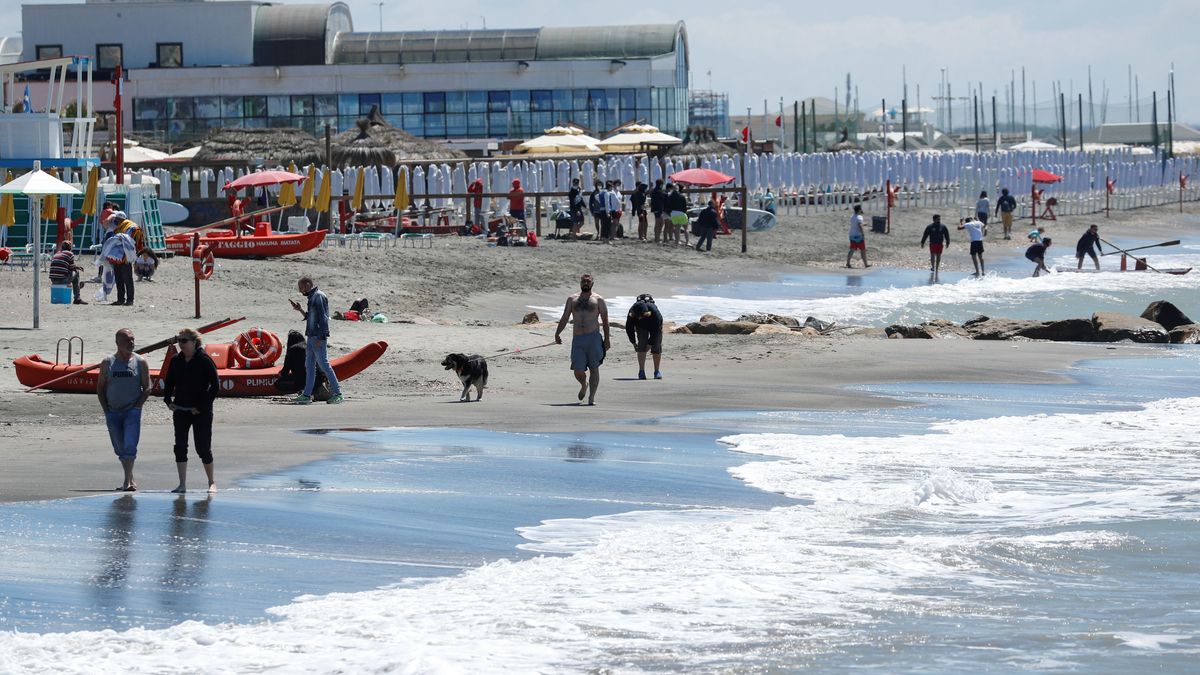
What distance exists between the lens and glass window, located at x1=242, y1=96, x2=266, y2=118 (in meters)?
68.5

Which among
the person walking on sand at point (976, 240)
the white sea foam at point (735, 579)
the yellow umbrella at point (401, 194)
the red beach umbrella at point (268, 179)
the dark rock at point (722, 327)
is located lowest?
the white sea foam at point (735, 579)

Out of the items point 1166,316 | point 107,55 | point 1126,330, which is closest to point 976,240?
point 1166,316

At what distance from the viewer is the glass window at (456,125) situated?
69.1 meters

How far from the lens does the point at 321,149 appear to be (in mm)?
41281

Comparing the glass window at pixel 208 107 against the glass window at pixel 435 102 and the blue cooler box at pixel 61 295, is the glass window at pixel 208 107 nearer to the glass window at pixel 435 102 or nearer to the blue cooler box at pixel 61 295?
the glass window at pixel 435 102

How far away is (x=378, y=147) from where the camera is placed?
136 ft

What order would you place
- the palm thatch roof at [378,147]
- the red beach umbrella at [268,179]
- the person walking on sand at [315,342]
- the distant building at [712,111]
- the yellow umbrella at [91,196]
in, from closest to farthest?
the person walking on sand at [315,342]
the yellow umbrella at [91,196]
the red beach umbrella at [268,179]
the palm thatch roof at [378,147]
the distant building at [712,111]

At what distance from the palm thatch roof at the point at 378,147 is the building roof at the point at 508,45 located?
2434 cm

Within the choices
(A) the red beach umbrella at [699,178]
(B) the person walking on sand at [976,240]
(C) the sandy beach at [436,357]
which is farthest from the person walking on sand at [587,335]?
(A) the red beach umbrella at [699,178]

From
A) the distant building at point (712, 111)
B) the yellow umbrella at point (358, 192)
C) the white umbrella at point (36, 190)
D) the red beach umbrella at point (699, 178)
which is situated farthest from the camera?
the distant building at point (712, 111)

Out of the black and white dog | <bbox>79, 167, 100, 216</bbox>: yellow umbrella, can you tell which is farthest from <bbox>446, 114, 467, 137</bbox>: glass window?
the black and white dog

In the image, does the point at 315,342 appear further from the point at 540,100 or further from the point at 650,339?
the point at 540,100

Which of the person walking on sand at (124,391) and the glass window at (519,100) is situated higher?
the glass window at (519,100)

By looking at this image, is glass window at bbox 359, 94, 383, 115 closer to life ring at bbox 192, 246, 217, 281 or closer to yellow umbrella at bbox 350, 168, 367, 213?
yellow umbrella at bbox 350, 168, 367, 213
